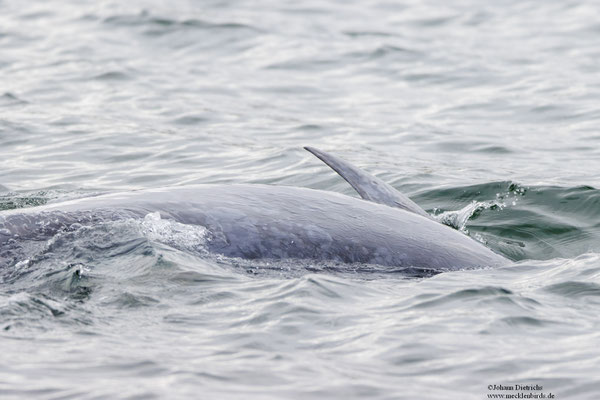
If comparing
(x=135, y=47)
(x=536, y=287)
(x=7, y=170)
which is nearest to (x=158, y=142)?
(x=7, y=170)

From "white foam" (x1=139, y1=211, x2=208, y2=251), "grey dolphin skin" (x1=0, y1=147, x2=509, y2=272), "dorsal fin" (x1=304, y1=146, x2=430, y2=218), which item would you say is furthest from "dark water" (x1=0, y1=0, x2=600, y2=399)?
"dorsal fin" (x1=304, y1=146, x2=430, y2=218)

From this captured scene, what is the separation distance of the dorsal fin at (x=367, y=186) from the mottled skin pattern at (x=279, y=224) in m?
0.30

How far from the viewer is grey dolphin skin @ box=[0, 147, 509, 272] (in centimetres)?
634

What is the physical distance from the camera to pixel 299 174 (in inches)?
429

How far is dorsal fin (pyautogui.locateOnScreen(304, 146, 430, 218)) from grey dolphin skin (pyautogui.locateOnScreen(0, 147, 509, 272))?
257mm

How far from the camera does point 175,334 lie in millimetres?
5438

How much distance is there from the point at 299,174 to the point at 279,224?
448 cm

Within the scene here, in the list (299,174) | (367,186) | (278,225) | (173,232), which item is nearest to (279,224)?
(278,225)

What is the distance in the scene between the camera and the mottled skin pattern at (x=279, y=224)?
20.8 feet

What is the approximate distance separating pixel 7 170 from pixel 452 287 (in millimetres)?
6225

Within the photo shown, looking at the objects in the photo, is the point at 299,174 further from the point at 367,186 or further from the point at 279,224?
the point at 279,224

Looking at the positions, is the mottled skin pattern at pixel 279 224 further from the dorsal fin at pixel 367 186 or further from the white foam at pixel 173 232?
the dorsal fin at pixel 367 186

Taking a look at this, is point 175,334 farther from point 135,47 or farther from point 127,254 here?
point 135,47

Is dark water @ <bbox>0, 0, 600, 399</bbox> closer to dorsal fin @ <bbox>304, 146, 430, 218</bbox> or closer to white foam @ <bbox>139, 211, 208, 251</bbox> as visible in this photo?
white foam @ <bbox>139, 211, 208, 251</bbox>
